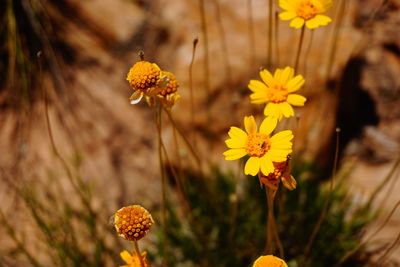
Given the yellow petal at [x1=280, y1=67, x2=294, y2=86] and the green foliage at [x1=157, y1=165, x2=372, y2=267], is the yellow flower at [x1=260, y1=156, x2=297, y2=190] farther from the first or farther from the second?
the green foliage at [x1=157, y1=165, x2=372, y2=267]

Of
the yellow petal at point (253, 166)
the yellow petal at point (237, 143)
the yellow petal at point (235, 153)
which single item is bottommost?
the yellow petal at point (253, 166)

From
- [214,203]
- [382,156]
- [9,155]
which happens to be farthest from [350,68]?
[9,155]

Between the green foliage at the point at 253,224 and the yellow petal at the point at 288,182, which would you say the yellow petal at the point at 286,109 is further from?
the green foliage at the point at 253,224

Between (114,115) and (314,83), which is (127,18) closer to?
(114,115)

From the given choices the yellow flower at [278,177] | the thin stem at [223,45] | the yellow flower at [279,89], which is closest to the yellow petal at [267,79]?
the yellow flower at [279,89]

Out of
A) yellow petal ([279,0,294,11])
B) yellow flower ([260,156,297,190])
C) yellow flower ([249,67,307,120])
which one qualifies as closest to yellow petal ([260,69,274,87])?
yellow flower ([249,67,307,120])

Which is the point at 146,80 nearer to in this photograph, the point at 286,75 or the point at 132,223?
the point at 132,223

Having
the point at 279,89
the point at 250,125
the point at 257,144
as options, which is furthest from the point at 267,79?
the point at 257,144
